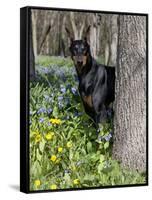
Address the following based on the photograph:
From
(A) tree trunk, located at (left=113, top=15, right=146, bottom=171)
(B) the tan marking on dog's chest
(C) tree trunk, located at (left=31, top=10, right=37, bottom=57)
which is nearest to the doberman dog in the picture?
(B) the tan marking on dog's chest

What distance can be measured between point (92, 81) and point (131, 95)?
0.45 m

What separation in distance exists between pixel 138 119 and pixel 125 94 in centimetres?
29

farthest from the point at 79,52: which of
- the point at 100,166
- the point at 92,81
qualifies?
the point at 100,166

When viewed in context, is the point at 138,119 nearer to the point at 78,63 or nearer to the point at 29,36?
the point at 78,63

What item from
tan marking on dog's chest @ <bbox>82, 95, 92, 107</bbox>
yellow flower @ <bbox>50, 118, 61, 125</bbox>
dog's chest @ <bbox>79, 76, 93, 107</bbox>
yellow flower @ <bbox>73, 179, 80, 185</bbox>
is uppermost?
dog's chest @ <bbox>79, 76, 93, 107</bbox>

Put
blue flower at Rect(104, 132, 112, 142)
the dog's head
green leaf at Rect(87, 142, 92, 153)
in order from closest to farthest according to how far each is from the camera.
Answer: the dog's head → green leaf at Rect(87, 142, 92, 153) → blue flower at Rect(104, 132, 112, 142)

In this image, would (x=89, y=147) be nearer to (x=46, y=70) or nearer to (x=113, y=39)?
(x=46, y=70)

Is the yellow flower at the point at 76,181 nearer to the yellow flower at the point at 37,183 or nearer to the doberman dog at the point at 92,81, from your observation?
the yellow flower at the point at 37,183

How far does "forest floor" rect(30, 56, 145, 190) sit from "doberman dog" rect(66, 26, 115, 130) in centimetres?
7

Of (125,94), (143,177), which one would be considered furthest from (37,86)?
(143,177)

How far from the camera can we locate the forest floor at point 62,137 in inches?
293

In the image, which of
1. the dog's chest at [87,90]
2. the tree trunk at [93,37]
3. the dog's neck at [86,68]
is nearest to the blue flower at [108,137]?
the dog's chest at [87,90]

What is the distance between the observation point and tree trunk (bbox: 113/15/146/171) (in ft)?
25.7

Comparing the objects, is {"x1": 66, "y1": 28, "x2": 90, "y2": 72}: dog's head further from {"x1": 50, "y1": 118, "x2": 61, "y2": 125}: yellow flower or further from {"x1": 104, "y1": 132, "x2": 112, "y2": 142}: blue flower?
{"x1": 104, "y1": 132, "x2": 112, "y2": 142}: blue flower
